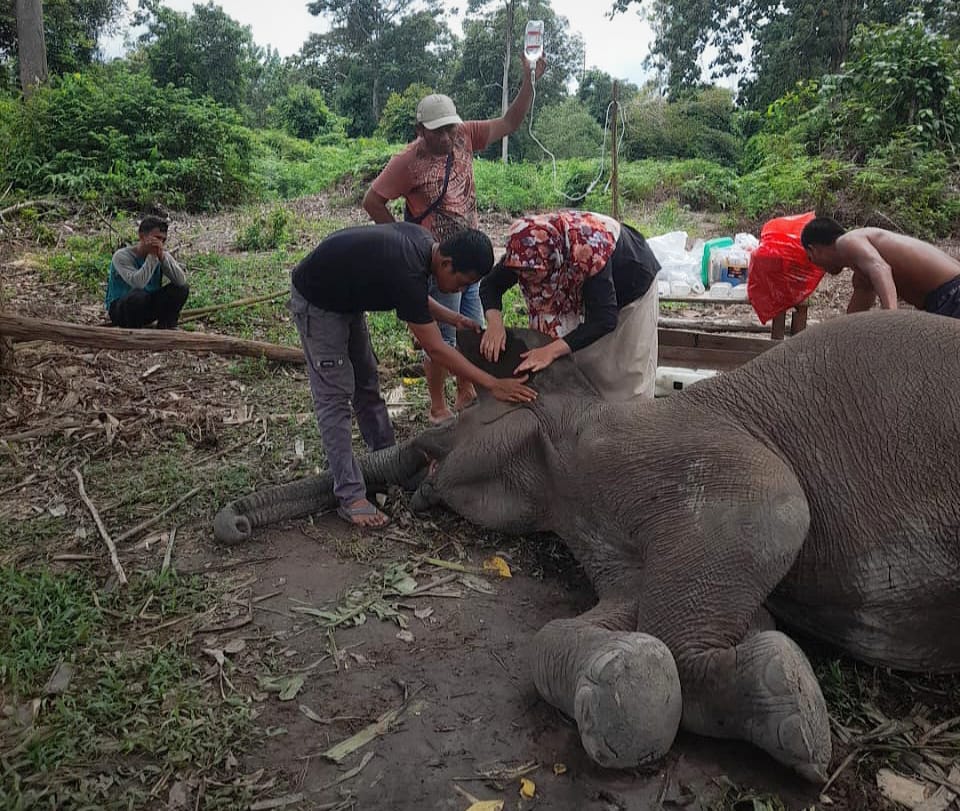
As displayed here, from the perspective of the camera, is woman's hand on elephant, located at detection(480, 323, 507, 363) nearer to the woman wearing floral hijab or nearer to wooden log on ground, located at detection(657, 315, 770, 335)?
the woman wearing floral hijab

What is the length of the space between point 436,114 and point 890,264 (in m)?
2.67

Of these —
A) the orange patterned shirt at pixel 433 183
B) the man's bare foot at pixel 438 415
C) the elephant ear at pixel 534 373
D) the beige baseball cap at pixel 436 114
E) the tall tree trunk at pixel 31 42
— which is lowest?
the man's bare foot at pixel 438 415

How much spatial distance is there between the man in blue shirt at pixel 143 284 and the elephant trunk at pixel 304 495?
315cm

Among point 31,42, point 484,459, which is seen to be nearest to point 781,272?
point 484,459

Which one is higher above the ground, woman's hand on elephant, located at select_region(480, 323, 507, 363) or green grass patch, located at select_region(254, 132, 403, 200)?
green grass patch, located at select_region(254, 132, 403, 200)

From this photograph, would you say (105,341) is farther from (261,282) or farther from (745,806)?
(745,806)

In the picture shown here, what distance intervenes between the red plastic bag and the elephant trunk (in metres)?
2.83

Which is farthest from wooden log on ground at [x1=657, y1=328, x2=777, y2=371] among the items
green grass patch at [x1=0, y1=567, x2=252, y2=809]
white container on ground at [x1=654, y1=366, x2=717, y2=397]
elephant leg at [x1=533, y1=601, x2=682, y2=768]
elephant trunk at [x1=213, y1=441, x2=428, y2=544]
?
green grass patch at [x1=0, y1=567, x2=252, y2=809]

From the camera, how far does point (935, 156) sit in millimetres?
11859

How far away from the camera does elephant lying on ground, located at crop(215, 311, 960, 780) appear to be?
2285 mm

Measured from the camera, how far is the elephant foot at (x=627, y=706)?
2244mm

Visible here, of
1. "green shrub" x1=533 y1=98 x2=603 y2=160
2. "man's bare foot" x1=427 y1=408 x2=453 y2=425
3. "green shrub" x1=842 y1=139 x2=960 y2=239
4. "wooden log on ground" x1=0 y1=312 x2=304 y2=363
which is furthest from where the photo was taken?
"green shrub" x1=533 y1=98 x2=603 y2=160

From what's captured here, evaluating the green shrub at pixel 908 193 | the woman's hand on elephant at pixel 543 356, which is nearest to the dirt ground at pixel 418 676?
the woman's hand on elephant at pixel 543 356

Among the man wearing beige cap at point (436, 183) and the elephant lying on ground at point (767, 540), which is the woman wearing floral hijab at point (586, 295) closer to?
the elephant lying on ground at point (767, 540)
